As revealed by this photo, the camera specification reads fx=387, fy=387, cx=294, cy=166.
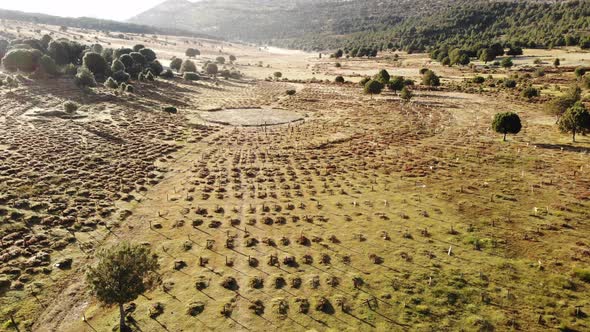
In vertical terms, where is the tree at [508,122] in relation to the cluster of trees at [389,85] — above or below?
below

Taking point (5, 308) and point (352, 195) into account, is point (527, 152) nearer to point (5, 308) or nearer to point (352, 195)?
point (352, 195)

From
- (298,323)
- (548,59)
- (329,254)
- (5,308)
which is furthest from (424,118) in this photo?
(548,59)

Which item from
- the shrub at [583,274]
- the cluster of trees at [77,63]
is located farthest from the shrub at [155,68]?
the shrub at [583,274]

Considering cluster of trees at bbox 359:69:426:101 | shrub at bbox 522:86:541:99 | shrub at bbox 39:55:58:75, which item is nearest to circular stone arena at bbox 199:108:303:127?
cluster of trees at bbox 359:69:426:101

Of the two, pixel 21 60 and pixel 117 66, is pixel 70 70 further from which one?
pixel 117 66

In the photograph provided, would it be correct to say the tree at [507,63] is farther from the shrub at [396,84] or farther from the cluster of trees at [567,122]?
the cluster of trees at [567,122]

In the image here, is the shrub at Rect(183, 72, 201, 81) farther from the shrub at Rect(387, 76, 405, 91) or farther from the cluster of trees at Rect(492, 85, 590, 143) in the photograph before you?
the cluster of trees at Rect(492, 85, 590, 143)

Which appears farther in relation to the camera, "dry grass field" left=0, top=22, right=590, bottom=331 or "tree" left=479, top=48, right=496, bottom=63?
"tree" left=479, top=48, right=496, bottom=63

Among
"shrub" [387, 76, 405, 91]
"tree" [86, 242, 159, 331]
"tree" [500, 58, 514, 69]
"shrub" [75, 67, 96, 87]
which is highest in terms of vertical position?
"tree" [500, 58, 514, 69]
